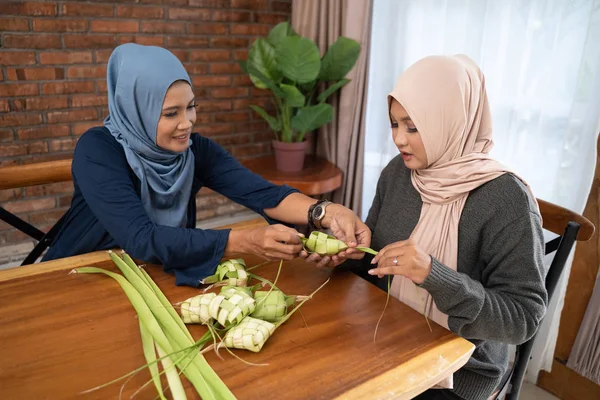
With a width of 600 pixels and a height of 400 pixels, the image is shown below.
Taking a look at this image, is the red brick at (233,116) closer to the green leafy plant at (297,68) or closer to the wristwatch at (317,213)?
the green leafy plant at (297,68)

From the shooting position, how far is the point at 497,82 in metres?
2.14

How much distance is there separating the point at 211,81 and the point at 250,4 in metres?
0.56

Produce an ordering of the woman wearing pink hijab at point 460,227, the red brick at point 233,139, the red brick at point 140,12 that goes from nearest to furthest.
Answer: the woman wearing pink hijab at point 460,227 < the red brick at point 140,12 < the red brick at point 233,139

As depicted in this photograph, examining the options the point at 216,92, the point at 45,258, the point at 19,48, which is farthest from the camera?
the point at 216,92

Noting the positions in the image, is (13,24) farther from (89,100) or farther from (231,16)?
(231,16)

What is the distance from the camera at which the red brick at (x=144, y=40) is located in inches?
109

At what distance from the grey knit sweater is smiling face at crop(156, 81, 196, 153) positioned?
89cm

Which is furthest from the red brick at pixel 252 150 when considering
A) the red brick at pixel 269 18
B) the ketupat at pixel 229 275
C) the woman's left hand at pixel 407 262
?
the woman's left hand at pixel 407 262

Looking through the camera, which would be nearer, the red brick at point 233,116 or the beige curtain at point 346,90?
the beige curtain at point 346,90

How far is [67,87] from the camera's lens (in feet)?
8.74

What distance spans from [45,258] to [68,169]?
36 centimetres

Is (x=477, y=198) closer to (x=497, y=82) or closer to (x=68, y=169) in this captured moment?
(x=497, y=82)

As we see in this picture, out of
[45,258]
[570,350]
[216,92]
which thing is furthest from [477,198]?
[216,92]

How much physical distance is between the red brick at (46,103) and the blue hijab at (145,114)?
4.06 feet
